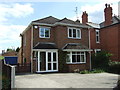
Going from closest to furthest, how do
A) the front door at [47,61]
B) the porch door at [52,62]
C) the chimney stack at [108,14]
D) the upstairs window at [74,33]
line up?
the front door at [47,61] < the porch door at [52,62] < the upstairs window at [74,33] < the chimney stack at [108,14]

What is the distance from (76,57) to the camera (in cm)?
1867

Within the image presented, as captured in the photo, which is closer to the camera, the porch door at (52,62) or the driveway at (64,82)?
the driveway at (64,82)

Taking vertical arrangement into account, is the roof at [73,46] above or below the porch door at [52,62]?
above

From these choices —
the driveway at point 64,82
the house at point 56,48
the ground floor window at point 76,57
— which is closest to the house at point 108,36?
the house at point 56,48

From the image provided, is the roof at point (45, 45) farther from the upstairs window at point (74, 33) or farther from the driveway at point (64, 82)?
the driveway at point (64, 82)

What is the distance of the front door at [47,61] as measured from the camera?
17.3 m

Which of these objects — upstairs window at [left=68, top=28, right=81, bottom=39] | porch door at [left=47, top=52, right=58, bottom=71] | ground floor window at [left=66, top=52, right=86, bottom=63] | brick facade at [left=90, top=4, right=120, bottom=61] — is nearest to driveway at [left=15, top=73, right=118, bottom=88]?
porch door at [left=47, top=52, right=58, bottom=71]

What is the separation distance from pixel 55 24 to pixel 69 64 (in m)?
5.26

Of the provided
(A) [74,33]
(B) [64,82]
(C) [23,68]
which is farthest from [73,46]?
(B) [64,82]

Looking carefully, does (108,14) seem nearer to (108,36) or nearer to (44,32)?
(108,36)

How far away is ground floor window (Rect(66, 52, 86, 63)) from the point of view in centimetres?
1823

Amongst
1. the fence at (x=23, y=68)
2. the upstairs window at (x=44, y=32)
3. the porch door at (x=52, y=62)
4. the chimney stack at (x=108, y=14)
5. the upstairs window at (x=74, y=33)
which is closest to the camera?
the fence at (x=23, y=68)

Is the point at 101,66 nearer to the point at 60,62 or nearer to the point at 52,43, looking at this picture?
the point at 60,62

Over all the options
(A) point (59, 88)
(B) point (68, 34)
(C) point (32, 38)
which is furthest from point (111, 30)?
(A) point (59, 88)
